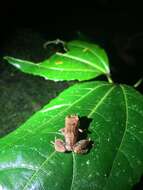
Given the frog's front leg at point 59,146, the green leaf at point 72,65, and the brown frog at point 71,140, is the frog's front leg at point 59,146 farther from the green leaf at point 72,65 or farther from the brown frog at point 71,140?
the green leaf at point 72,65

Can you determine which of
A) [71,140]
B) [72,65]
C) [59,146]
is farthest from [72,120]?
[72,65]

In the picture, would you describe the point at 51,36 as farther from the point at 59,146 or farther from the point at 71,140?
the point at 59,146

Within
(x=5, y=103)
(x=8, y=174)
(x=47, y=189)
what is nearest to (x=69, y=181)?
(x=47, y=189)

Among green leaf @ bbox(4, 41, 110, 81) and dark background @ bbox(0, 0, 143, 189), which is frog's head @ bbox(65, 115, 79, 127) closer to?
green leaf @ bbox(4, 41, 110, 81)

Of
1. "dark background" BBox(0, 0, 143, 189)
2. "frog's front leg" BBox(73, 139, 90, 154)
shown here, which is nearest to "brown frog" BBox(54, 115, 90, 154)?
"frog's front leg" BBox(73, 139, 90, 154)

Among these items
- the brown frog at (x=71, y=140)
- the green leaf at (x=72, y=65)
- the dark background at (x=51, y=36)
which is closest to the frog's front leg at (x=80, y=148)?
the brown frog at (x=71, y=140)

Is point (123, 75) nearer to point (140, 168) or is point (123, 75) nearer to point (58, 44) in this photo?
point (58, 44)
